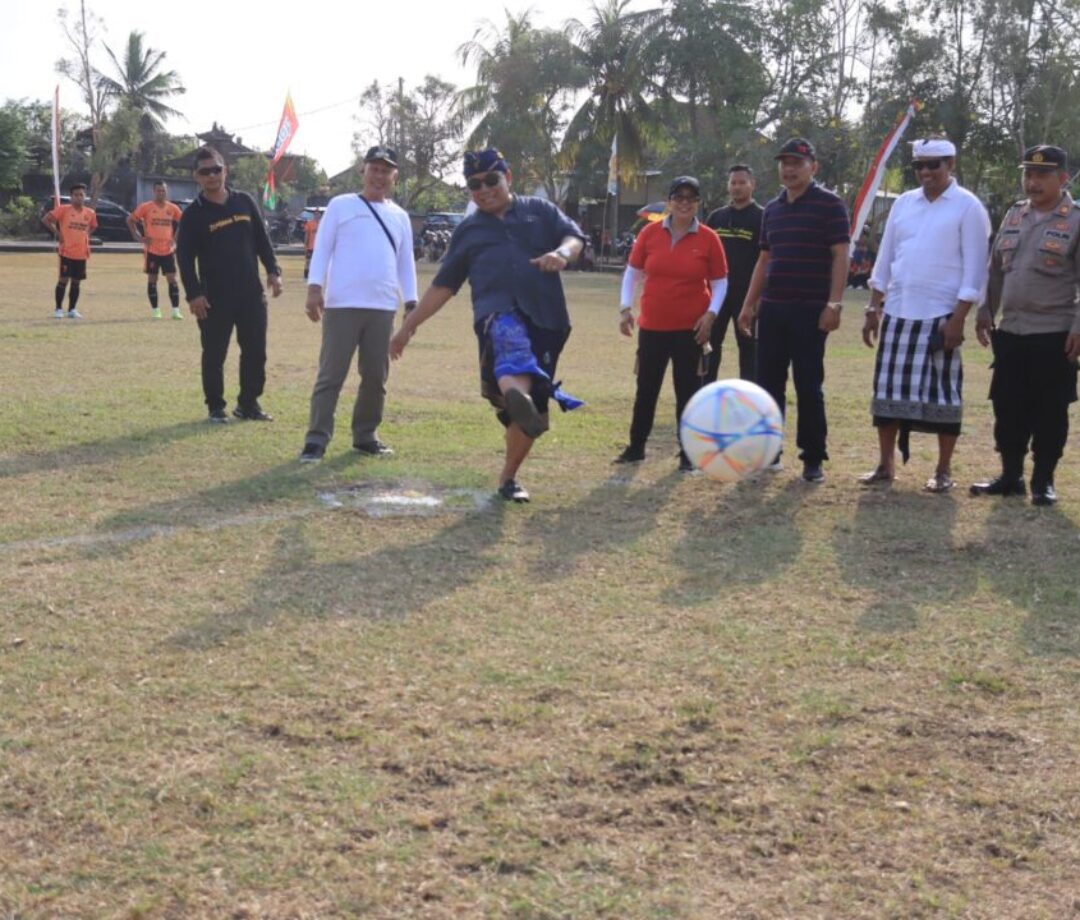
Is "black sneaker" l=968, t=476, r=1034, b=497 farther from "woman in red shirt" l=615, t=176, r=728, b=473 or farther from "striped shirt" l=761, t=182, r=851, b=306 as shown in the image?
"woman in red shirt" l=615, t=176, r=728, b=473

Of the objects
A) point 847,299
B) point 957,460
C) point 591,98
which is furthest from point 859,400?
point 591,98

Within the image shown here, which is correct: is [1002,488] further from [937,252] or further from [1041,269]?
[937,252]

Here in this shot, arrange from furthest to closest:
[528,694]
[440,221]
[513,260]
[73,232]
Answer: [440,221] → [73,232] → [513,260] → [528,694]

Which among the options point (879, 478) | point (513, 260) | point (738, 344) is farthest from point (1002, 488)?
point (513, 260)

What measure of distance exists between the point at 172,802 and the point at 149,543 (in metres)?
2.87

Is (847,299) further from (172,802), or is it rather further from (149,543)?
(172,802)

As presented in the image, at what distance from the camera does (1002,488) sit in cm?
740

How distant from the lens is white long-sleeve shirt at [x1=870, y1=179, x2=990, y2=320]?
7195mm

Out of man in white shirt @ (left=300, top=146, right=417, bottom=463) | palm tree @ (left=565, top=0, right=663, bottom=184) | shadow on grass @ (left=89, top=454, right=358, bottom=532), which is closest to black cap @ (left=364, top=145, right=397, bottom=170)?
man in white shirt @ (left=300, top=146, right=417, bottom=463)

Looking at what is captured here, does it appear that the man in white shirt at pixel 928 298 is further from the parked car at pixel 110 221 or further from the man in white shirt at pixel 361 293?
the parked car at pixel 110 221

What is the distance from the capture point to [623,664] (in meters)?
4.55

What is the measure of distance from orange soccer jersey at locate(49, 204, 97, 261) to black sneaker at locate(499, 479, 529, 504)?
1354 cm

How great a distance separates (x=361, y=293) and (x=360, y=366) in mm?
497

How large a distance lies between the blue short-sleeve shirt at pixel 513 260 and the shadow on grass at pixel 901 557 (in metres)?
1.96
